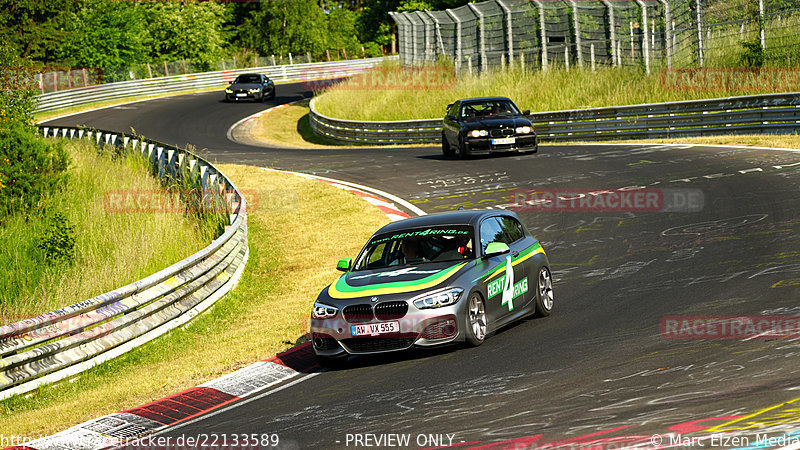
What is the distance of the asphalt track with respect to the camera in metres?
6.62

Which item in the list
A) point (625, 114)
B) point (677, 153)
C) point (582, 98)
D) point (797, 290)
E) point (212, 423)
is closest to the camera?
point (212, 423)

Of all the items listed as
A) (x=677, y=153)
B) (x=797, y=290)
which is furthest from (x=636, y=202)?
(x=797, y=290)

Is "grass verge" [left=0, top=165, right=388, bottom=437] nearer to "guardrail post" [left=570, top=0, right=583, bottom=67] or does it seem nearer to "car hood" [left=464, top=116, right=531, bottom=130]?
"car hood" [left=464, top=116, right=531, bottom=130]

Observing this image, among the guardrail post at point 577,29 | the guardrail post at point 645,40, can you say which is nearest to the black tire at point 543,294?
the guardrail post at point 645,40

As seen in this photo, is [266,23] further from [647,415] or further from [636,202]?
Answer: [647,415]

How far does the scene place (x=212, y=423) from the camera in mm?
7984

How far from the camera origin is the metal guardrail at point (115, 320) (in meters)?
10.0

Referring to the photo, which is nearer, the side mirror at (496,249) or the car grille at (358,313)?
the car grille at (358,313)

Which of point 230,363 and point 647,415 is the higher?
point 647,415

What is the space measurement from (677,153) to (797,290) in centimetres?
1345

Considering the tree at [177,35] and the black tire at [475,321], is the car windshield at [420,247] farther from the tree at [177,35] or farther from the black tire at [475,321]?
the tree at [177,35]

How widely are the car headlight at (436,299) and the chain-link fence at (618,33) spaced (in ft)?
74.2

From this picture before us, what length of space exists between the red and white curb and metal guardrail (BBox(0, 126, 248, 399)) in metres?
1.80

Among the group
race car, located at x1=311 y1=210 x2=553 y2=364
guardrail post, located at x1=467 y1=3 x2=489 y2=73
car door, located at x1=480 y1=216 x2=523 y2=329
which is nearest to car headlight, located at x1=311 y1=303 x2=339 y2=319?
race car, located at x1=311 y1=210 x2=553 y2=364
